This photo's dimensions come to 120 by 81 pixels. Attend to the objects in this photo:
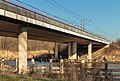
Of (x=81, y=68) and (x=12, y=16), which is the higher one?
(x=12, y=16)

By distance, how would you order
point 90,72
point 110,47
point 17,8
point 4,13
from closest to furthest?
point 90,72
point 4,13
point 17,8
point 110,47

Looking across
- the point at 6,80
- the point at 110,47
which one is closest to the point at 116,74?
the point at 6,80

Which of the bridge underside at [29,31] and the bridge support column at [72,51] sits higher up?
the bridge underside at [29,31]

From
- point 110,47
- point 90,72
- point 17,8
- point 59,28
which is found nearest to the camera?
point 90,72

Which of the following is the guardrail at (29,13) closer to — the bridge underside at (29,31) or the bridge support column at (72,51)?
the bridge underside at (29,31)

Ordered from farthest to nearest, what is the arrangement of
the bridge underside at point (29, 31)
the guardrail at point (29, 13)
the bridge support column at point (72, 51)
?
the bridge support column at point (72, 51) < the bridge underside at point (29, 31) < the guardrail at point (29, 13)

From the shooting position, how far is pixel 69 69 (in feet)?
63.5

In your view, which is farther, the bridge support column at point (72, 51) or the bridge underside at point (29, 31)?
the bridge support column at point (72, 51)

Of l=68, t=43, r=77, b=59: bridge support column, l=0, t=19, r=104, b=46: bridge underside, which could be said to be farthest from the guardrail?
l=68, t=43, r=77, b=59: bridge support column

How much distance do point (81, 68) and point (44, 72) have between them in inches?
107

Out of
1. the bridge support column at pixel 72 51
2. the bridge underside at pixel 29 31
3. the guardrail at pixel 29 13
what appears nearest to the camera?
the guardrail at pixel 29 13

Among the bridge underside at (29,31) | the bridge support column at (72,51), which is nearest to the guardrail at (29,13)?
the bridge underside at (29,31)

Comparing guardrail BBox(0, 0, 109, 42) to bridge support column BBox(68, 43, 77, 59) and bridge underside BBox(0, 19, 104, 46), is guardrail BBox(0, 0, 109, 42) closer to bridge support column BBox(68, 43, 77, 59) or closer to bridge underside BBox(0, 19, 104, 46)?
bridge underside BBox(0, 19, 104, 46)

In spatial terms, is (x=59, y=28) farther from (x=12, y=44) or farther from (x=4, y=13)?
(x=12, y=44)
